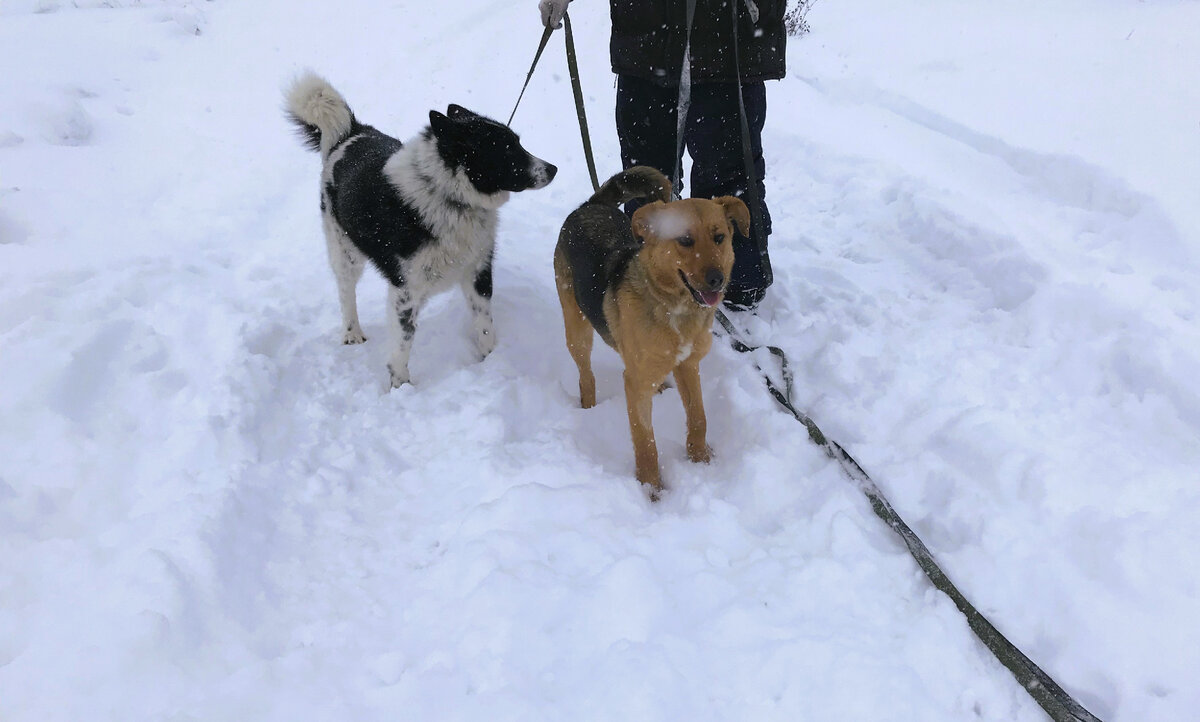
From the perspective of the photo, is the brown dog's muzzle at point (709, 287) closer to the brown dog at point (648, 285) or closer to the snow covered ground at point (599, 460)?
the brown dog at point (648, 285)

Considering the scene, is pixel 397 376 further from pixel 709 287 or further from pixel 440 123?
pixel 709 287

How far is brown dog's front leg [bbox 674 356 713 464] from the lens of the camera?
110 inches

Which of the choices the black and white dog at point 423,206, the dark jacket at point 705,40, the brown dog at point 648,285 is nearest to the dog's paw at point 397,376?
the black and white dog at point 423,206

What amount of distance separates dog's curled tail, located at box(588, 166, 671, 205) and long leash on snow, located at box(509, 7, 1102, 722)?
0.24 m

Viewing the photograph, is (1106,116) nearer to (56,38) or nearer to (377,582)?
(377,582)

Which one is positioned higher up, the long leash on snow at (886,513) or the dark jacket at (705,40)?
the dark jacket at (705,40)

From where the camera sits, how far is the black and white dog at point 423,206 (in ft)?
10.5

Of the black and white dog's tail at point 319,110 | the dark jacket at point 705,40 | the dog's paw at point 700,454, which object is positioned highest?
the dark jacket at point 705,40

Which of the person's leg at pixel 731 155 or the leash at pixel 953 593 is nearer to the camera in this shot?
the leash at pixel 953 593

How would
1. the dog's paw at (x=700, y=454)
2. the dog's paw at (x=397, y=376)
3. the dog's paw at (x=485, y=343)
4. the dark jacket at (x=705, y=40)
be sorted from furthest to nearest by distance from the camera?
the dog's paw at (x=485, y=343), the dog's paw at (x=397, y=376), the dark jacket at (x=705, y=40), the dog's paw at (x=700, y=454)

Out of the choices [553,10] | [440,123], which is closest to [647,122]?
[553,10]

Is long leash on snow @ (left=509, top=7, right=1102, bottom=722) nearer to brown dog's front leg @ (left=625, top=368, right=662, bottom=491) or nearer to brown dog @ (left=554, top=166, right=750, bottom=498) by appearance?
brown dog @ (left=554, top=166, right=750, bottom=498)

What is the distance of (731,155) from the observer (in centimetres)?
342

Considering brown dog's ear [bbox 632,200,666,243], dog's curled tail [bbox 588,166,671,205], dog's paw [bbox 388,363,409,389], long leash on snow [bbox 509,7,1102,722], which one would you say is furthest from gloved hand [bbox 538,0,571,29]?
dog's paw [bbox 388,363,409,389]
